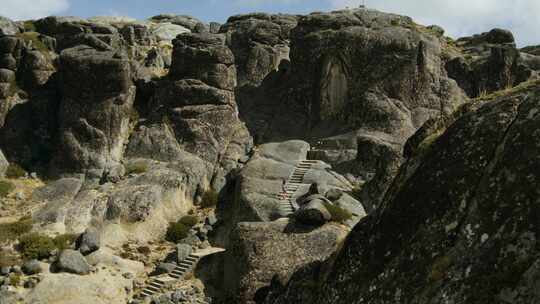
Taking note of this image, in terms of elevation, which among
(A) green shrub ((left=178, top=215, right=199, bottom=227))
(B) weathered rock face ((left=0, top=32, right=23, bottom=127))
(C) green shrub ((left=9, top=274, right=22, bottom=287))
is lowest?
(C) green shrub ((left=9, top=274, right=22, bottom=287))

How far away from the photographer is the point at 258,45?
2438 inches

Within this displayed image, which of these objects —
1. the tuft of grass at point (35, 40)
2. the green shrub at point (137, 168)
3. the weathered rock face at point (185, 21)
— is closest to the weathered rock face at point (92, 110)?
the green shrub at point (137, 168)

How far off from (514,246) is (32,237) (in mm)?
32902

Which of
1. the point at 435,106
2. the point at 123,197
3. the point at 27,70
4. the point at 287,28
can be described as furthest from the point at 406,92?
the point at 27,70

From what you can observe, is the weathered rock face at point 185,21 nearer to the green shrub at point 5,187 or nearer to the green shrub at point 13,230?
the green shrub at point 5,187

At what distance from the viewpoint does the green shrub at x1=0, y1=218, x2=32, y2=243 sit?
3816cm

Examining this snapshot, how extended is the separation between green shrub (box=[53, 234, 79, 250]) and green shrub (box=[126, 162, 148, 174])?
8179 millimetres

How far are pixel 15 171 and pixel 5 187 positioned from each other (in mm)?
2651

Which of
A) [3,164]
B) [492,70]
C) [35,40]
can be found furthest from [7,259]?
[492,70]

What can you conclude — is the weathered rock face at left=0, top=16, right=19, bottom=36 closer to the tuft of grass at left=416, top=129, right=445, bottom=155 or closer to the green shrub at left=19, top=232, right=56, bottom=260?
the green shrub at left=19, top=232, right=56, bottom=260

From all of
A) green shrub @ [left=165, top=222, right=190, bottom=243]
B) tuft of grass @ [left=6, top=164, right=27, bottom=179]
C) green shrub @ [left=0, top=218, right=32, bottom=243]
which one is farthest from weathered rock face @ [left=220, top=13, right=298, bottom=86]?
green shrub @ [left=0, top=218, right=32, bottom=243]

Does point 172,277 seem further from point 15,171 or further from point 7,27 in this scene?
point 7,27

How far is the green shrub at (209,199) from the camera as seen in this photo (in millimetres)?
46406

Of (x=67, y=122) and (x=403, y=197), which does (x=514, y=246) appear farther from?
(x=67, y=122)
